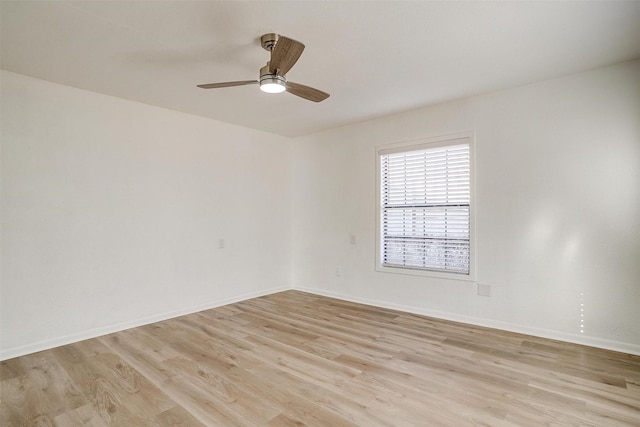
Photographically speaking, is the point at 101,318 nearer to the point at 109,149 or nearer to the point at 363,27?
the point at 109,149

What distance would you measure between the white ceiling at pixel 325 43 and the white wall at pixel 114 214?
385 millimetres

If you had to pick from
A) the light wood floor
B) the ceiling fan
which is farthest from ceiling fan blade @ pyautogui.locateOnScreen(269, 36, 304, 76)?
the light wood floor

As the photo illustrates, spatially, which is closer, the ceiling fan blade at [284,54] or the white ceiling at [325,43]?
the ceiling fan blade at [284,54]

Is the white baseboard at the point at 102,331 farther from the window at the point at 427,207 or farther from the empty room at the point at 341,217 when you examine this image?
the window at the point at 427,207

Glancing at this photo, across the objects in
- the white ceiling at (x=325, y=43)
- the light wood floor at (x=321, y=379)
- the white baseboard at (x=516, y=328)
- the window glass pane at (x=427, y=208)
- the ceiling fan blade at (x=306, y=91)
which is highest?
the white ceiling at (x=325, y=43)

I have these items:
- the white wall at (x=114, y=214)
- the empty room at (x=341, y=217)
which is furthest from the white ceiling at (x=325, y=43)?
the white wall at (x=114, y=214)

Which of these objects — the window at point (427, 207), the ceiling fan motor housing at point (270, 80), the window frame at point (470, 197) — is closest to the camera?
the ceiling fan motor housing at point (270, 80)

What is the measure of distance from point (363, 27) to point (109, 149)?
293cm

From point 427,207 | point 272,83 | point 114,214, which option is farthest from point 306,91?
point 114,214

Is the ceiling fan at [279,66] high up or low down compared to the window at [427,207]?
up

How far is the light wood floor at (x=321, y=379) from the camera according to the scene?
204cm

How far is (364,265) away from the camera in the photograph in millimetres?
4691

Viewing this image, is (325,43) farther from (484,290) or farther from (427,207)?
(484,290)

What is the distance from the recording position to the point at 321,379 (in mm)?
2488
